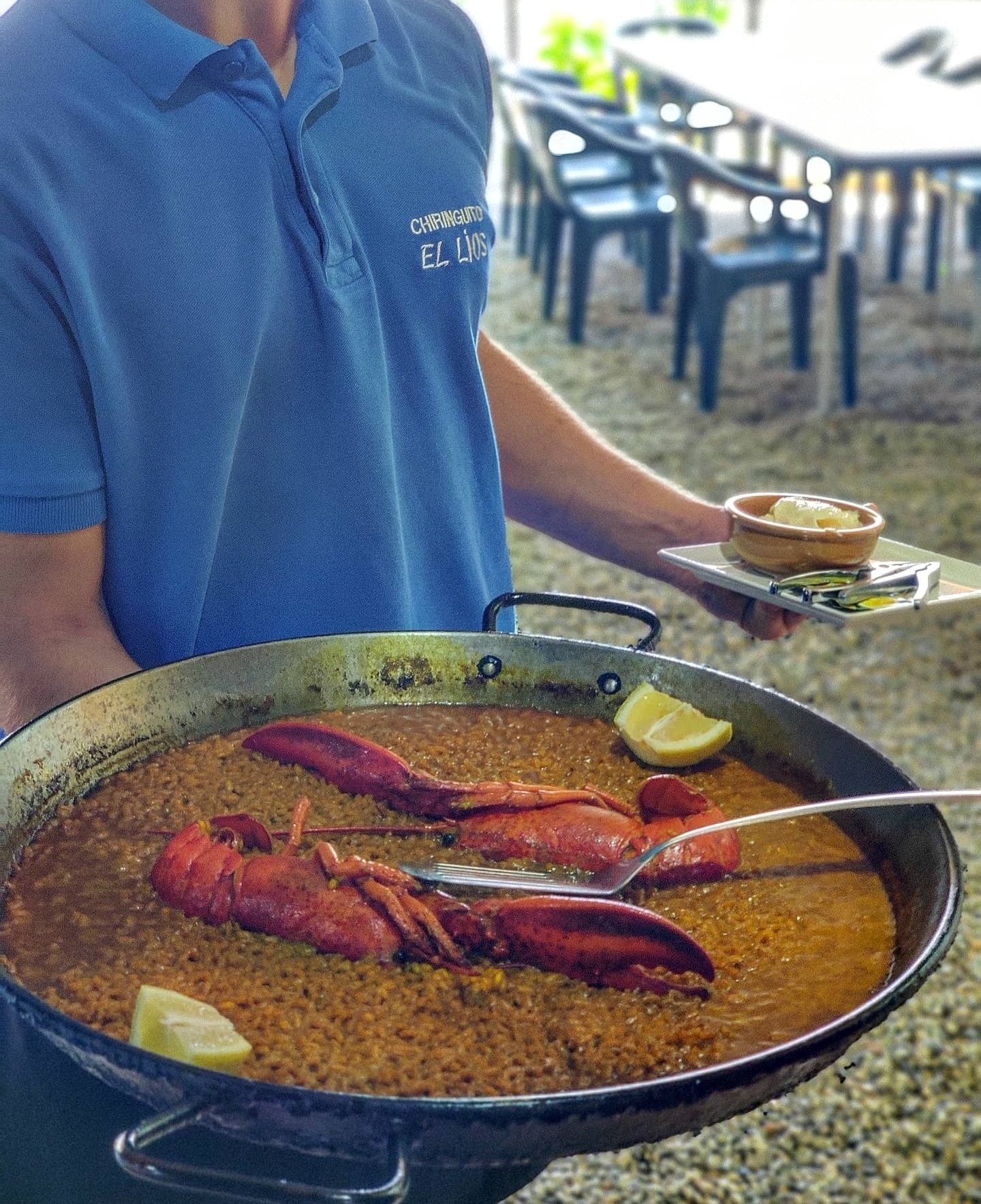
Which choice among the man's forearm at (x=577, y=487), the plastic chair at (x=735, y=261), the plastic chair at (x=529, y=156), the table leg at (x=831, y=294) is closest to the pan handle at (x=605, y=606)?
the man's forearm at (x=577, y=487)

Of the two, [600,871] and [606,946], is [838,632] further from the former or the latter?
[606,946]

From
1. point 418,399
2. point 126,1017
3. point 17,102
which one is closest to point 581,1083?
point 126,1017

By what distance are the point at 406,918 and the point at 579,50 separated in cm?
991

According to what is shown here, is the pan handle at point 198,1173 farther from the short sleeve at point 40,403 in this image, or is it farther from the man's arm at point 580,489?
the man's arm at point 580,489

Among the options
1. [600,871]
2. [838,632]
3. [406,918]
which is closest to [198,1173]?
[406,918]

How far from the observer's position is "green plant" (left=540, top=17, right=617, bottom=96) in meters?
9.81

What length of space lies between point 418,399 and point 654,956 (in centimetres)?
75

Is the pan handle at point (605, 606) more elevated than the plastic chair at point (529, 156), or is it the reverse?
the pan handle at point (605, 606)

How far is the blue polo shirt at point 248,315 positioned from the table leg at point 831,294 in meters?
3.91

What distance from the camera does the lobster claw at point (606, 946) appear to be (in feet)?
3.04

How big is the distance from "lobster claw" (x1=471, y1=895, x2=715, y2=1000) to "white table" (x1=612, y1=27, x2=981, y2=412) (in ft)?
14.8

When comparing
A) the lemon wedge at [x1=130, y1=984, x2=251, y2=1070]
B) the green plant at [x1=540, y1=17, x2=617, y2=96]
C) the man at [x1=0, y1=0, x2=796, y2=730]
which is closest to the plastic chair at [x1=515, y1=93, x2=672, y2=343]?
the green plant at [x1=540, y1=17, x2=617, y2=96]

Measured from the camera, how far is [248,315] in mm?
1310

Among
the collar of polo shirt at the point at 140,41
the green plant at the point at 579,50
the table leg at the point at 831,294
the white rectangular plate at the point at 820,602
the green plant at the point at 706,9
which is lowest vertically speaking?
the table leg at the point at 831,294
